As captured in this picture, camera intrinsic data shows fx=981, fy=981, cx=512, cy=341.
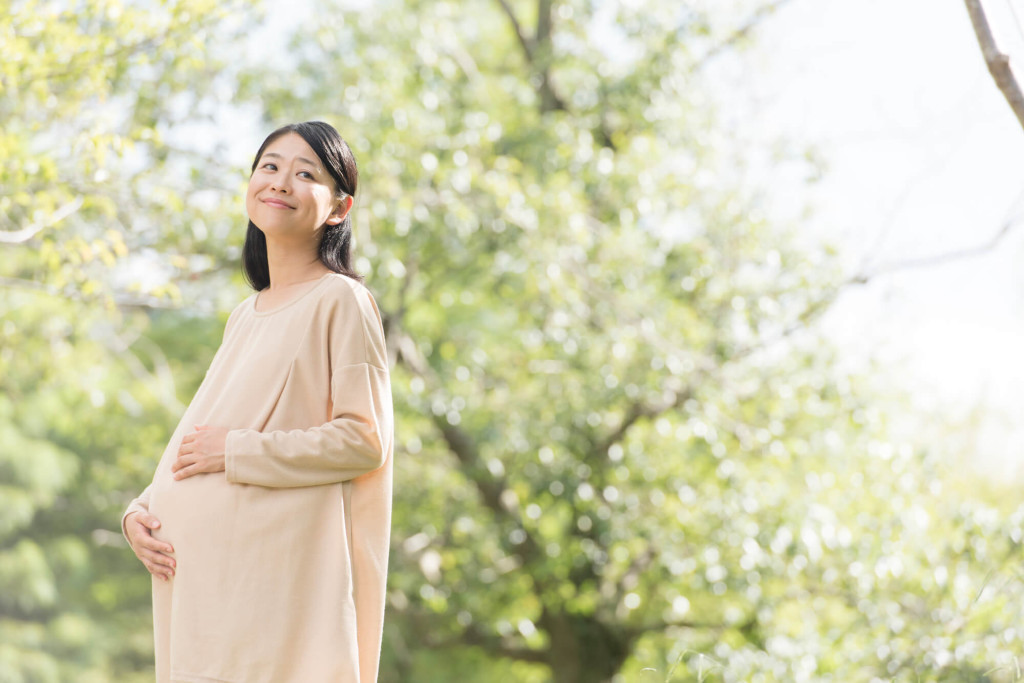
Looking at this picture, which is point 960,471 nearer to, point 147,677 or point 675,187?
point 675,187

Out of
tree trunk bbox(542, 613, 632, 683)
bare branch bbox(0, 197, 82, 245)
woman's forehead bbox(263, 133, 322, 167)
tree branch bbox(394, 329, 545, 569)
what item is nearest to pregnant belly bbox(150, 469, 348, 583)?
woman's forehead bbox(263, 133, 322, 167)

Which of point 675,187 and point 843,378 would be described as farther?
point 675,187

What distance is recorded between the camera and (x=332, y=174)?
5.23ft

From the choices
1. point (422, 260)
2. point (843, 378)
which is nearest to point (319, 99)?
point (422, 260)

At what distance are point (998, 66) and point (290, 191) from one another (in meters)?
1.27

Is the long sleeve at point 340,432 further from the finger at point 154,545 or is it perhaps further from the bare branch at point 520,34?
the bare branch at point 520,34

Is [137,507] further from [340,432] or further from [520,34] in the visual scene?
[520,34]

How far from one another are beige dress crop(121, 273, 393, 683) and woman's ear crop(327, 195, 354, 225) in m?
0.13

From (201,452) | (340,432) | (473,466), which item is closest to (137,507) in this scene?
(201,452)

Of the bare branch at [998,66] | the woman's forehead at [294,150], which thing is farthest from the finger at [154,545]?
the bare branch at [998,66]

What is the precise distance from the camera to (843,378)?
5027 mm

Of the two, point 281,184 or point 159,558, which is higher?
point 281,184

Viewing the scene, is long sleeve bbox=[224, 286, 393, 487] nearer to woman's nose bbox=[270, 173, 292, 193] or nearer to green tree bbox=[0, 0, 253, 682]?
woman's nose bbox=[270, 173, 292, 193]

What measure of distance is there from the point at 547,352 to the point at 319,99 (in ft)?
6.24
